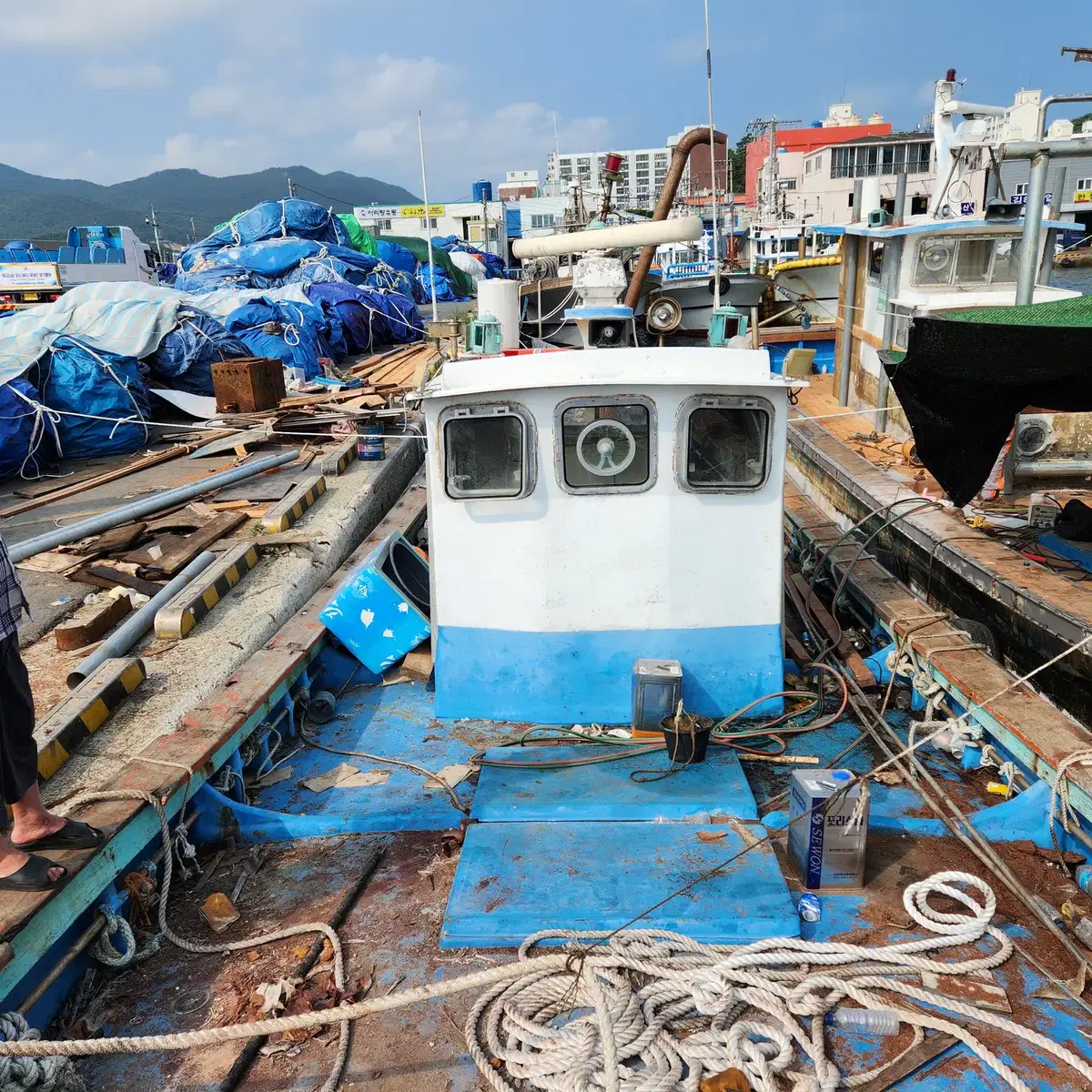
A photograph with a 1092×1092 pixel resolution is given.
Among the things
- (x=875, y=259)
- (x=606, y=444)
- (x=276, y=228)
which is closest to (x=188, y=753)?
(x=606, y=444)

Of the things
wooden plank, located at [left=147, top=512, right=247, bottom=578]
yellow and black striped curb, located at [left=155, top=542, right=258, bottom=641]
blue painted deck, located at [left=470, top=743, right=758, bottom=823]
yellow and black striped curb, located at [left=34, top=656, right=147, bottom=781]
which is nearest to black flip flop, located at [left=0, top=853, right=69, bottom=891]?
yellow and black striped curb, located at [left=34, top=656, right=147, bottom=781]

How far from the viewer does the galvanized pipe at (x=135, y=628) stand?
4.88 m

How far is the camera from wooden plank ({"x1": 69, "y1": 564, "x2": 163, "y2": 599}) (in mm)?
6168

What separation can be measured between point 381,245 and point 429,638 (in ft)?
82.4

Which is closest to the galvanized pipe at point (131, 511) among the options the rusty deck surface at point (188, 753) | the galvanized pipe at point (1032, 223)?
the rusty deck surface at point (188, 753)

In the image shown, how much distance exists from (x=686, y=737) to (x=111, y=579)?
436 centimetres

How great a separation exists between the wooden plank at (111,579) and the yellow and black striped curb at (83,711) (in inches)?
51.9

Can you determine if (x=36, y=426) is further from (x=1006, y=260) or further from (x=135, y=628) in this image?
(x=1006, y=260)

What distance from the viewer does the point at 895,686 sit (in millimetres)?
5664

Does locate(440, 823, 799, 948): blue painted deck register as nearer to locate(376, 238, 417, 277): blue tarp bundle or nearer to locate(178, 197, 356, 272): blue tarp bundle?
locate(178, 197, 356, 272): blue tarp bundle

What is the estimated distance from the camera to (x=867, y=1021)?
306cm

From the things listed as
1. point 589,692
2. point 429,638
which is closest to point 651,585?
point 589,692

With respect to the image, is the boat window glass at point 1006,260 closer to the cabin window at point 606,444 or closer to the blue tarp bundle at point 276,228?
the cabin window at point 606,444

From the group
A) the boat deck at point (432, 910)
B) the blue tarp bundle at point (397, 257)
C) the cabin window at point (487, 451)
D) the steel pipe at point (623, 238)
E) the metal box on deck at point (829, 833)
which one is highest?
the blue tarp bundle at point (397, 257)
